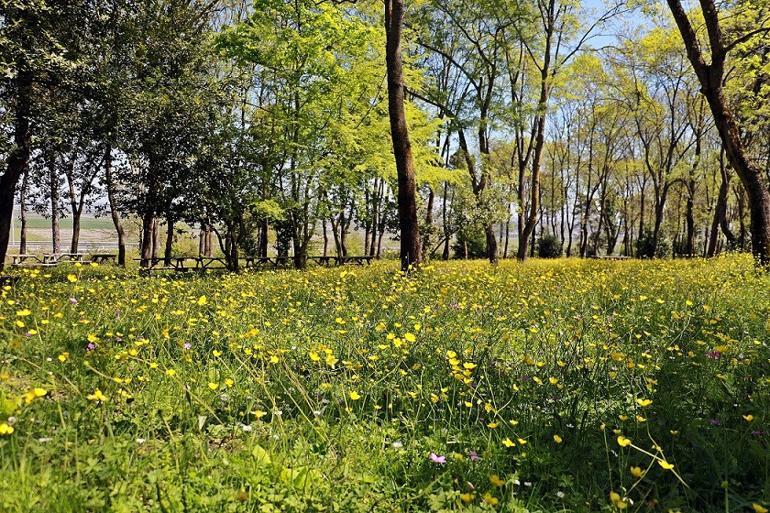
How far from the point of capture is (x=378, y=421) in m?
3.18

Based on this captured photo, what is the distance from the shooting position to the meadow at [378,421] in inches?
83.6

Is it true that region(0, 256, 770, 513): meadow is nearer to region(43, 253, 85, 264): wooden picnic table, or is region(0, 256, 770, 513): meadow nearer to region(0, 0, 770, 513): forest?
region(0, 0, 770, 513): forest

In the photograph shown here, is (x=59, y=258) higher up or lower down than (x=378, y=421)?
higher up

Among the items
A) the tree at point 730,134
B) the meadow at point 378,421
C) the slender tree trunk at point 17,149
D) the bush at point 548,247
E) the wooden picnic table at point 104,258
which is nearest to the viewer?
the meadow at point 378,421

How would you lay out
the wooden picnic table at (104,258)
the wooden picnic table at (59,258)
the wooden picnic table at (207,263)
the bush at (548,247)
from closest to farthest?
the wooden picnic table at (207,263) → the wooden picnic table at (59,258) → the wooden picnic table at (104,258) → the bush at (548,247)

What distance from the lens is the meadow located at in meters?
2.12

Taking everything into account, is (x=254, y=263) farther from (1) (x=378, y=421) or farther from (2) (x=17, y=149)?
(1) (x=378, y=421)

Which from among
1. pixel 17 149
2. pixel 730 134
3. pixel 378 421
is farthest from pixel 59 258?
pixel 730 134

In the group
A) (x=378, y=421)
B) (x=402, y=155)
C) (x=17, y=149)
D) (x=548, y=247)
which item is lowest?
(x=378, y=421)

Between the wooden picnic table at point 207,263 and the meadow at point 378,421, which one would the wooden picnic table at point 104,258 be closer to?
the wooden picnic table at point 207,263

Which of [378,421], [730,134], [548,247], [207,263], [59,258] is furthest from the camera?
[548,247]

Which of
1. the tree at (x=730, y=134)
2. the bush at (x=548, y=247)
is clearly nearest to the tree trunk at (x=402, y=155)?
the tree at (x=730, y=134)

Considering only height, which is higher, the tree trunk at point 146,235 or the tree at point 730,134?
the tree at point 730,134

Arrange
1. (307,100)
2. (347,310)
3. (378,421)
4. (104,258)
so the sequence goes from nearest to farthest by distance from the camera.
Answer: (378,421)
(347,310)
(307,100)
(104,258)
